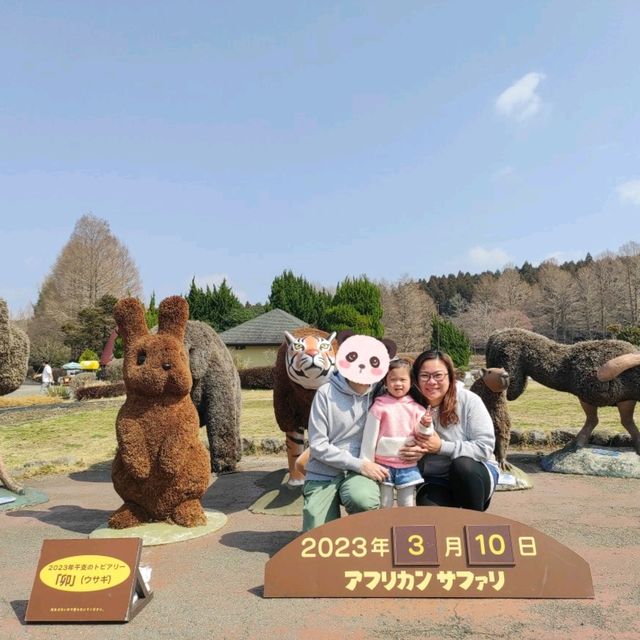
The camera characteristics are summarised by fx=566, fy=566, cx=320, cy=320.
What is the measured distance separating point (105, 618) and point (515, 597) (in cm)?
240

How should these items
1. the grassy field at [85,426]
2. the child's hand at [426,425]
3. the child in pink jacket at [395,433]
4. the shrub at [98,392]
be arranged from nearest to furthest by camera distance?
the child's hand at [426,425] → the child in pink jacket at [395,433] → the grassy field at [85,426] → the shrub at [98,392]

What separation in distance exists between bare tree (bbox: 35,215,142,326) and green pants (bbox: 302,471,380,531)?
4359 centimetres

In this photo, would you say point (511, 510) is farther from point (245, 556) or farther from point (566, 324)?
point (566, 324)

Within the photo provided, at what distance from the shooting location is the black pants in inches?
146

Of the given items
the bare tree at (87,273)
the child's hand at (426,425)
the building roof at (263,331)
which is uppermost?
the bare tree at (87,273)

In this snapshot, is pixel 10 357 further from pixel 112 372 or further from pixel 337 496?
pixel 112 372

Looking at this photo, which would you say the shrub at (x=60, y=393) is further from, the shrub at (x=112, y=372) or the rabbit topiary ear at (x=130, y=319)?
the rabbit topiary ear at (x=130, y=319)

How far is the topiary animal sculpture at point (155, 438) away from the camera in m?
4.85

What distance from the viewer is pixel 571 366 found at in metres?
7.50

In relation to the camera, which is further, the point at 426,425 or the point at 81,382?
the point at 81,382

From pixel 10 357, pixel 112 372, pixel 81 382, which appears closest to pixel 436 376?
pixel 10 357

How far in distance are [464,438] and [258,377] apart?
66.1ft

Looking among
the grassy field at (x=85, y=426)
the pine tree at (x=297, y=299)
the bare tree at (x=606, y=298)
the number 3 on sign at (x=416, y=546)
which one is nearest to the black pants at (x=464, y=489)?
the number 3 on sign at (x=416, y=546)

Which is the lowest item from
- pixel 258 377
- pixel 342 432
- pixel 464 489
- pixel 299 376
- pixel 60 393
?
pixel 60 393
